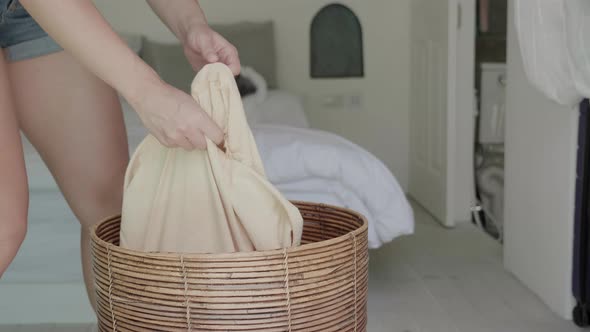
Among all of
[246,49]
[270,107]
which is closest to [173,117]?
[270,107]

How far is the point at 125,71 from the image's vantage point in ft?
3.40

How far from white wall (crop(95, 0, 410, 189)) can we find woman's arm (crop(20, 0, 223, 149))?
327 cm

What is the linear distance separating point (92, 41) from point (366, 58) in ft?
11.1

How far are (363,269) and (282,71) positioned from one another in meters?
3.35

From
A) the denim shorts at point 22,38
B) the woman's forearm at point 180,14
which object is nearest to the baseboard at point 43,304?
the denim shorts at point 22,38

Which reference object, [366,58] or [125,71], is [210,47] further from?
[366,58]

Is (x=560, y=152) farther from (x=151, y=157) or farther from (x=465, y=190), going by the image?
(x=151, y=157)

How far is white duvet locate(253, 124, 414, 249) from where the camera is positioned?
260 centimetres

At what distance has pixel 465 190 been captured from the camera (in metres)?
3.68

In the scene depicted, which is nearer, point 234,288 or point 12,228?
point 234,288

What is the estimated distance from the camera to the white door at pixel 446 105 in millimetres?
3494

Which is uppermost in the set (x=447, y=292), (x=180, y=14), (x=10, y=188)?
(x=180, y=14)

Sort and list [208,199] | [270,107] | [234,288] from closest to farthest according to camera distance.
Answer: [234,288] < [208,199] < [270,107]

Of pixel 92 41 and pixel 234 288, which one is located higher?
pixel 92 41
